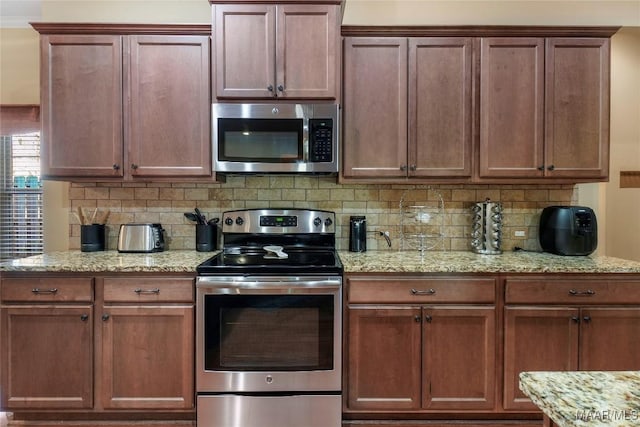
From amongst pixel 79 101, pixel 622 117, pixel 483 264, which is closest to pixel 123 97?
pixel 79 101

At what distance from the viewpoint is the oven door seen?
199 centimetres

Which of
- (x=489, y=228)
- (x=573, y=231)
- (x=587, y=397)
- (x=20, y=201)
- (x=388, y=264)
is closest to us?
(x=587, y=397)

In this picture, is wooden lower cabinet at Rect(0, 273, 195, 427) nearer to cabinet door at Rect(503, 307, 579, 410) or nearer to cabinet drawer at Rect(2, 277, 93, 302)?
cabinet drawer at Rect(2, 277, 93, 302)

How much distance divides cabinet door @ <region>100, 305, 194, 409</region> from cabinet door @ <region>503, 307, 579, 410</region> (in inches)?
69.5

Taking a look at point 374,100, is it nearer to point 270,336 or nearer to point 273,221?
point 273,221

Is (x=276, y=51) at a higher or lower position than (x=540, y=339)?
higher

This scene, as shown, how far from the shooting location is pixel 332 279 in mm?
1996

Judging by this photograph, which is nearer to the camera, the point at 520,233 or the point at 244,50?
the point at 244,50

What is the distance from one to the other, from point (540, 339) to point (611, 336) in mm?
393

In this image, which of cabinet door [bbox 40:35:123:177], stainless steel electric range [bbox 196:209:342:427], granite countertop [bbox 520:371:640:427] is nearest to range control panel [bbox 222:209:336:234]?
stainless steel electric range [bbox 196:209:342:427]

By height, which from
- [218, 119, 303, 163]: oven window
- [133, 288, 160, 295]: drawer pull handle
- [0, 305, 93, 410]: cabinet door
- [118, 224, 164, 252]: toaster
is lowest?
[0, 305, 93, 410]: cabinet door

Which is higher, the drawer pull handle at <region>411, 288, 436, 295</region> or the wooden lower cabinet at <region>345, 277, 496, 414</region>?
the drawer pull handle at <region>411, 288, 436, 295</region>

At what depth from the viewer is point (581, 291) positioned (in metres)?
2.05

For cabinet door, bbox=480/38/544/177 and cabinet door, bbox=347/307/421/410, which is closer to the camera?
cabinet door, bbox=347/307/421/410
